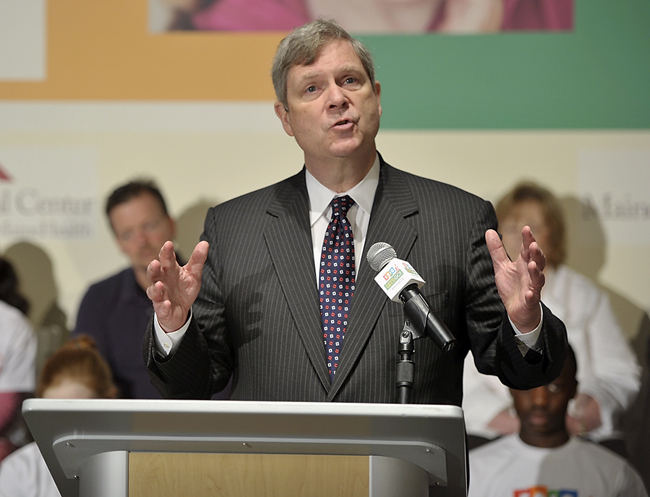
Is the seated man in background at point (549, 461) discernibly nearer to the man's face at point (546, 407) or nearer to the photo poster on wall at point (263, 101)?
the man's face at point (546, 407)

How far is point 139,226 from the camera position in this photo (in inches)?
162

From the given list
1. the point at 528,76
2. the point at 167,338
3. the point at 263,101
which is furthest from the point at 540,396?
the point at 167,338

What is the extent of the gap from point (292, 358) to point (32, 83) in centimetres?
283

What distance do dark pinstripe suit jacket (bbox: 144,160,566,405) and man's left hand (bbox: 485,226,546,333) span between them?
3.4 inches

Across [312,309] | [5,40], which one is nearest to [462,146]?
[312,309]

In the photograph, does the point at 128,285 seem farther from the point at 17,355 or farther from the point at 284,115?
the point at 284,115

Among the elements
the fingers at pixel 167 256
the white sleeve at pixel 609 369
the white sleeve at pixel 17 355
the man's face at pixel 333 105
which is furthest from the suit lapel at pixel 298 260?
the white sleeve at pixel 17 355

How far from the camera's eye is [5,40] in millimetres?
4188

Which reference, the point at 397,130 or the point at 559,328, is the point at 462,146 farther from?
the point at 559,328

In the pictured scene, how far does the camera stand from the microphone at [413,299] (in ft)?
5.04

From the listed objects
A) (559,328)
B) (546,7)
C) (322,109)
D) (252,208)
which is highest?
(546,7)

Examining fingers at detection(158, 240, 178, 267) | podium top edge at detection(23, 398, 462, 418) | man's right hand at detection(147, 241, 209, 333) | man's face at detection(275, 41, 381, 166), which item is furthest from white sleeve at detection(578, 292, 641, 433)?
podium top edge at detection(23, 398, 462, 418)

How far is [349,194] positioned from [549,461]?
222cm

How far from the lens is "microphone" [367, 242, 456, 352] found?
1537mm
